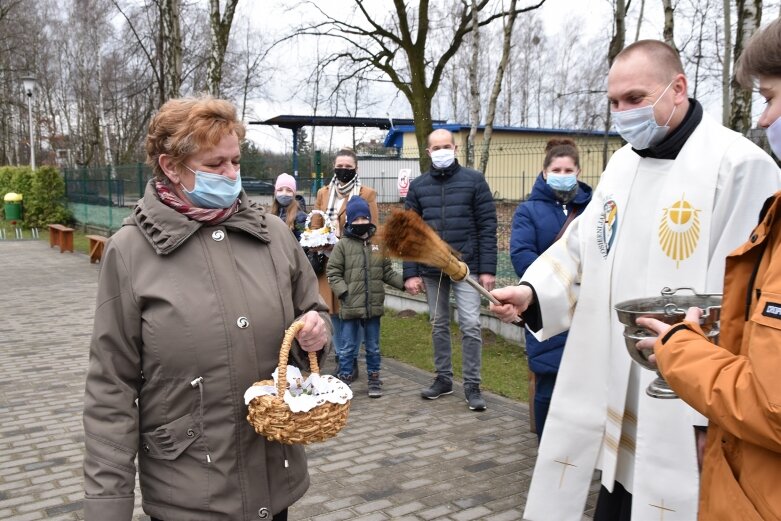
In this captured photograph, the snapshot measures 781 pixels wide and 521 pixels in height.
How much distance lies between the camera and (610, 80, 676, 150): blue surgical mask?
2875 millimetres

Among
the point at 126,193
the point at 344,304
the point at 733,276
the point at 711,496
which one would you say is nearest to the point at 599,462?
the point at 711,496

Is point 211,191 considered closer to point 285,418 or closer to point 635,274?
point 285,418

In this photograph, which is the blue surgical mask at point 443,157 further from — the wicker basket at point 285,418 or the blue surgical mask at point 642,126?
the wicker basket at point 285,418

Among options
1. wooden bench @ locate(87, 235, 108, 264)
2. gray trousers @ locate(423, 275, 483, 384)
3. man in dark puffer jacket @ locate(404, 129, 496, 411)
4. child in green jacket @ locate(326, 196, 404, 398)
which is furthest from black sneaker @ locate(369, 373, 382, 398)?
wooden bench @ locate(87, 235, 108, 264)

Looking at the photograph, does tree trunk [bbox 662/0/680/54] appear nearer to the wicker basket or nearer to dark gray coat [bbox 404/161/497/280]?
dark gray coat [bbox 404/161/497/280]

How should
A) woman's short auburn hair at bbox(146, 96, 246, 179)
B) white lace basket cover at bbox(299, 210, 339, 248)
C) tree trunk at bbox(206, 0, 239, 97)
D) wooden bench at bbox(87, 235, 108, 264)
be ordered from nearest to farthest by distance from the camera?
woman's short auburn hair at bbox(146, 96, 246, 179), white lace basket cover at bbox(299, 210, 339, 248), tree trunk at bbox(206, 0, 239, 97), wooden bench at bbox(87, 235, 108, 264)

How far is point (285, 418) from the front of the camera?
7.72 feet

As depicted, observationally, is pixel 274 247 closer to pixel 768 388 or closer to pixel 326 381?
pixel 326 381

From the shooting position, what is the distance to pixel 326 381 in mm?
2537

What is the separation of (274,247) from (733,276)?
1.54m

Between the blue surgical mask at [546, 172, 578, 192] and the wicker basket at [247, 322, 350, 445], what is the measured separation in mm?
2915

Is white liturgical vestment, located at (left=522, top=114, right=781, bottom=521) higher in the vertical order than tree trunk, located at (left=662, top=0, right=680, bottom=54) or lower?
lower

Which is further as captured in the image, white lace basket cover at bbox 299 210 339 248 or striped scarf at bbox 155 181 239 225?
white lace basket cover at bbox 299 210 339 248

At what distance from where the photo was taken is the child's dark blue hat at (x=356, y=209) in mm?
6961
